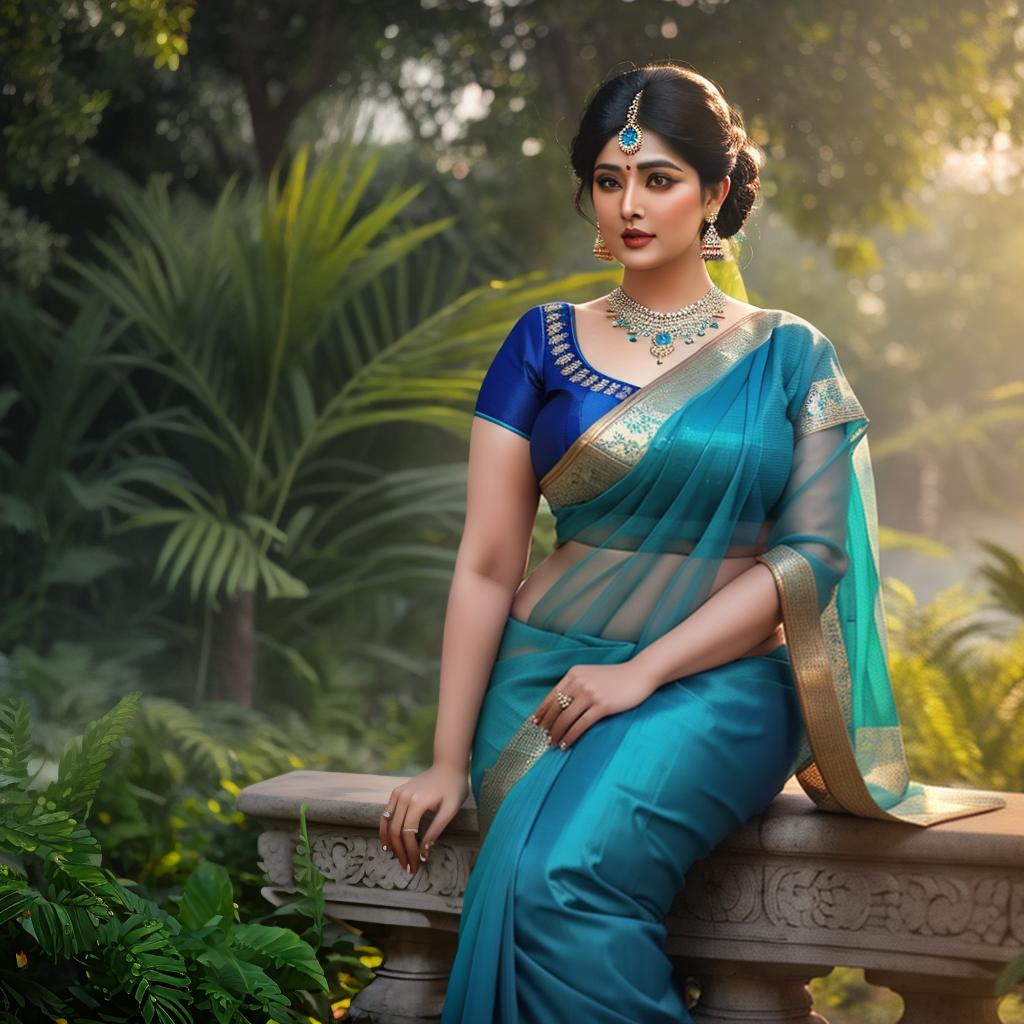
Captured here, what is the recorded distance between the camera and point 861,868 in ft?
6.12

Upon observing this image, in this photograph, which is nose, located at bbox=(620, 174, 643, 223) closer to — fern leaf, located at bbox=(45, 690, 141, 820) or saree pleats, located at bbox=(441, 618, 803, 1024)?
saree pleats, located at bbox=(441, 618, 803, 1024)

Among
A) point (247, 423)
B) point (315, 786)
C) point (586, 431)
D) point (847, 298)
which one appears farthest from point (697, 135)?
point (847, 298)

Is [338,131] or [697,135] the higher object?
[338,131]

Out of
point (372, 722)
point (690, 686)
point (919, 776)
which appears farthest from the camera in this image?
point (372, 722)

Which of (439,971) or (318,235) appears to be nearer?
(439,971)

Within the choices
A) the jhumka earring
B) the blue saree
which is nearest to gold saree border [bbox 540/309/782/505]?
the blue saree

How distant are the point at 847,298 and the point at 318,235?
570 inches

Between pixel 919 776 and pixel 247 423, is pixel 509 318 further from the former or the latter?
pixel 919 776

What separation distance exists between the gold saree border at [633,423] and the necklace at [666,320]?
0.04 m

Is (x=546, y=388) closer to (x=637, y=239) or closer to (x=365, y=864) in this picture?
(x=637, y=239)

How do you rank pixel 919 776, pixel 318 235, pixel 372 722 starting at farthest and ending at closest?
pixel 372 722 → pixel 318 235 → pixel 919 776

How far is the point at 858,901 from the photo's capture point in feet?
6.12

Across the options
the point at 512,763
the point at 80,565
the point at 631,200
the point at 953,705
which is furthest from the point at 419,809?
the point at 80,565

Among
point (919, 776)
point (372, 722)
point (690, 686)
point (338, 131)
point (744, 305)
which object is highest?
point (338, 131)
